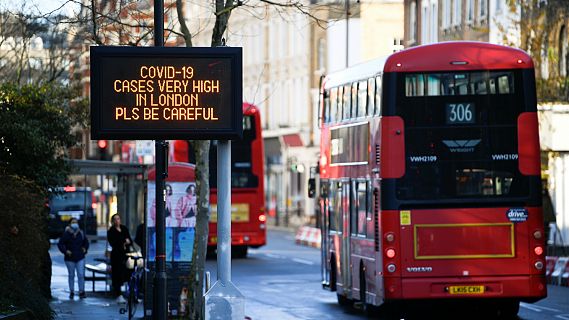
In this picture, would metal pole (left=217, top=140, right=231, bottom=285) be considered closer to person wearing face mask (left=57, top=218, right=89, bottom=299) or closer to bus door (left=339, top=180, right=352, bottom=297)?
bus door (left=339, top=180, right=352, bottom=297)

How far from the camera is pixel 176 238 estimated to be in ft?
87.6

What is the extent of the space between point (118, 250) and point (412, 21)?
3842cm

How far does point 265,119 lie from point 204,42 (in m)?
6.04

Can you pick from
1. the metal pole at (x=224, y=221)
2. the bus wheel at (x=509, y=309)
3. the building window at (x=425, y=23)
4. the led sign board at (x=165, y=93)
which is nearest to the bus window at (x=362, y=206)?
the bus wheel at (x=509, y=309)

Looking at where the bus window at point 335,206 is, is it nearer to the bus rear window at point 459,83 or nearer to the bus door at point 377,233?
the bus door at point 377,233

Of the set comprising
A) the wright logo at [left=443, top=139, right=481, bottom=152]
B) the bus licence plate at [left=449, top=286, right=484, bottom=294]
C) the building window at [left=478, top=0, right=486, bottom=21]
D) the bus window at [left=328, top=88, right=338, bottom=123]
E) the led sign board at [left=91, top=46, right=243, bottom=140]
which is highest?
the building window at [left=478, top=0, right=486, bottom=21]

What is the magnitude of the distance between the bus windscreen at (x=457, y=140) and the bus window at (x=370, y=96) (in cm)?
100

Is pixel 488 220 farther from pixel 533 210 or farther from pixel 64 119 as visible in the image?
pixel 64 119

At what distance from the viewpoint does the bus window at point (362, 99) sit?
2592 centimetres

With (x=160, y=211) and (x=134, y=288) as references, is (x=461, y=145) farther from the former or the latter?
(x=134, y=288)

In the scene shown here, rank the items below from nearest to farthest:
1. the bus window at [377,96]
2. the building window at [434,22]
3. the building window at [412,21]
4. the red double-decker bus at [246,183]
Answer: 1. the bus window at [377,96]
2. the red double-decker bus at [246,183]
3. the building window at [434,22]
4. the building window at [412,21]

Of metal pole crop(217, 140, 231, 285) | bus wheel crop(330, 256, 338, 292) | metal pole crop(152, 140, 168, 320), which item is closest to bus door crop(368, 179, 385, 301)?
metal pole crop(217, 140, 231, 285)

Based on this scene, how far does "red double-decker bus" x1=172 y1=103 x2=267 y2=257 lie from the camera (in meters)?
46.4

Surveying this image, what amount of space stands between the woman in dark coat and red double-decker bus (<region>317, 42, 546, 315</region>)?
739cm
